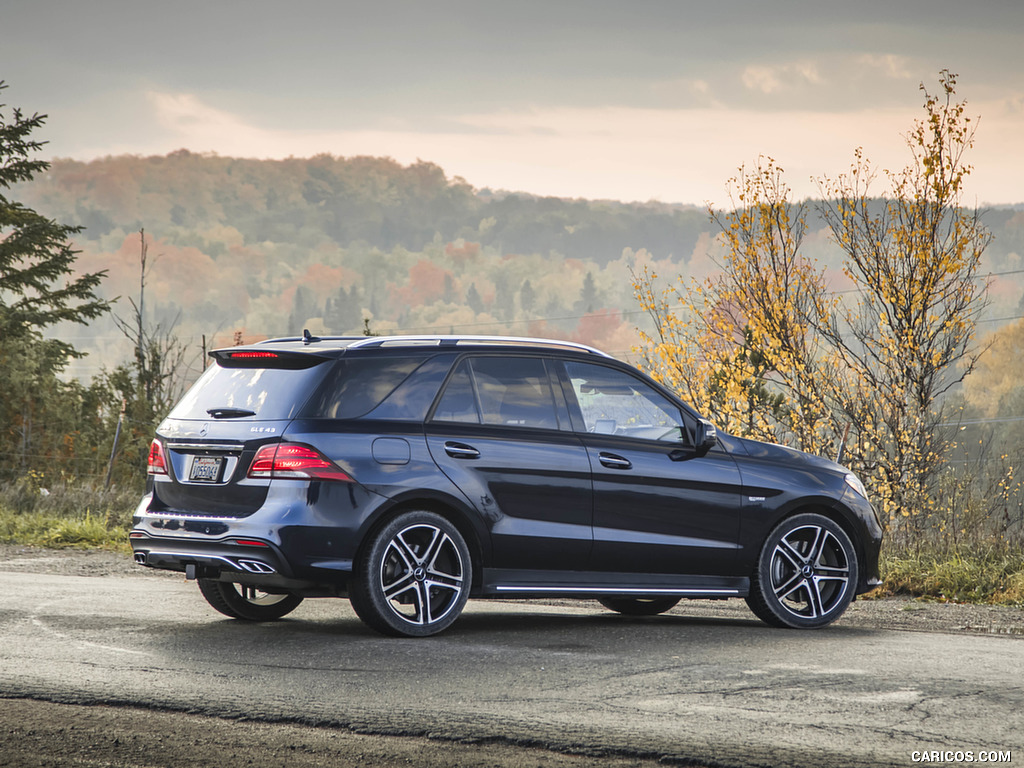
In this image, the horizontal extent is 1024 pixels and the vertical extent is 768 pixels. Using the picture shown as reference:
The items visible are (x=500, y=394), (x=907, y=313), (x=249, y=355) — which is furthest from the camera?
(x=907, y=313)

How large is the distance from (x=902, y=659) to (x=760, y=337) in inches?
456

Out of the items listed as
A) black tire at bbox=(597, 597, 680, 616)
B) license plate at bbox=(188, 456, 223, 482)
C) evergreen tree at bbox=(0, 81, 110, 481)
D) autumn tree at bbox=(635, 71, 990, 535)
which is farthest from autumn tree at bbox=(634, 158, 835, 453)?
evergreen tree at bbox=(0, 81, 110, 481)

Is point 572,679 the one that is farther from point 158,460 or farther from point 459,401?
point 158,460

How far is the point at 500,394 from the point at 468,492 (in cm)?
74

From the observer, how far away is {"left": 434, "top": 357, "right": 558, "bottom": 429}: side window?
799 cm

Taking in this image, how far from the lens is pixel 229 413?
305 inches

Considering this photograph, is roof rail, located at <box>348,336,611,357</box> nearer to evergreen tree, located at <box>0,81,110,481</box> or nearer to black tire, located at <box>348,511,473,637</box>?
black tire, located at <box>348,511,473,637</box>

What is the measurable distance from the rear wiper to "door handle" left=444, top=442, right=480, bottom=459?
1.20 meters

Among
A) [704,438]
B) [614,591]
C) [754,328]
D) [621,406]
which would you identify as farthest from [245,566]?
[754,328]

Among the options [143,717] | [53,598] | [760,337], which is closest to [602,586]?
[143,717]

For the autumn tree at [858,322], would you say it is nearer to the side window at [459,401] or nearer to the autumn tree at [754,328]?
the autumn tree at [754,328]

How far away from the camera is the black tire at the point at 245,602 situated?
8625 millimetres

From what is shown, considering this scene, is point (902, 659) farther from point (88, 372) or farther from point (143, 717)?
point (88, 372)

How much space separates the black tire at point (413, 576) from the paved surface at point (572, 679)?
15 cm
